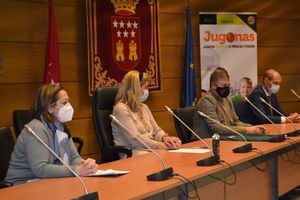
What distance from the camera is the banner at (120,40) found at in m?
4.99

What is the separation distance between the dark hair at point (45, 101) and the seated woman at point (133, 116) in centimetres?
109

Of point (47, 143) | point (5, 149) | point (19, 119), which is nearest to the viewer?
point (47, 143)

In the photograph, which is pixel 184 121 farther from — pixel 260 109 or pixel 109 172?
pixel 109 172

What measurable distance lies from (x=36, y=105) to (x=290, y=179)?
2425 mm

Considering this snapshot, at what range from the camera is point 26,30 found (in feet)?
14.9

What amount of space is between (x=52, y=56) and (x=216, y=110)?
159 cm

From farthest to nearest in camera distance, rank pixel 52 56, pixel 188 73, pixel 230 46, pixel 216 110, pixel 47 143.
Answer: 1. pixel 230 46
2. pixel 188 73
3. pixel 52 56
4. pixel 216 110
5. pixel 47 143

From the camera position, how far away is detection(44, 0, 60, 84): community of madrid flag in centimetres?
447

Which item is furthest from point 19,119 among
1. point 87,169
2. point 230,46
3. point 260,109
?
point 230,46

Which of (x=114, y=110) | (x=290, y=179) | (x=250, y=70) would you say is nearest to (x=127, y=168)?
(x=114, y=110)

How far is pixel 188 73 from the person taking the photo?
588 centimetres

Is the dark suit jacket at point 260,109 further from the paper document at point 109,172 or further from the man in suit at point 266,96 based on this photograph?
the paper document at point 109,172

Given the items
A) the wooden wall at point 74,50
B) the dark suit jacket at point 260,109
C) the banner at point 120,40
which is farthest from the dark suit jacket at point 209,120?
the wooden wall at point 74,50

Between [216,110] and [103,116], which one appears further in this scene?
[216,110]
